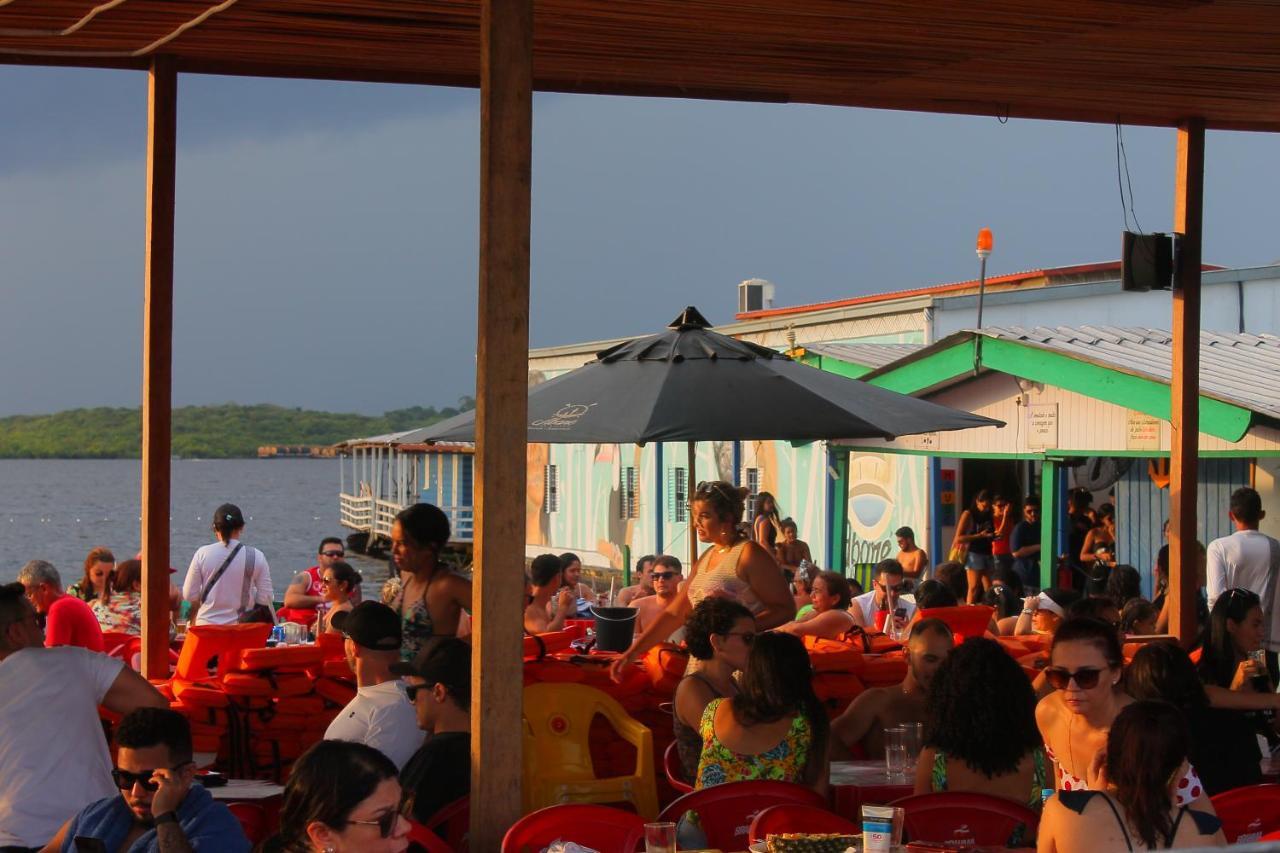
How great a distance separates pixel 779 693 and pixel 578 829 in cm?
126

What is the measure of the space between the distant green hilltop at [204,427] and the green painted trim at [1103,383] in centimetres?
13241

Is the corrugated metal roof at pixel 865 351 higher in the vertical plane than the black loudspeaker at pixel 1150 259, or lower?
higher

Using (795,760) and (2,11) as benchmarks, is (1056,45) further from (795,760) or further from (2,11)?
(2,11)

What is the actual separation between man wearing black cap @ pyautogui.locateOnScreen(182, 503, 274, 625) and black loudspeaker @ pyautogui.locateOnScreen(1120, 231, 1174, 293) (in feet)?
19.7

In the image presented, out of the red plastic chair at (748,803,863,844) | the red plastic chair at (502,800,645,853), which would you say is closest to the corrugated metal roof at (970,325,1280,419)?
the red plastic chair at (748,803,863,844)

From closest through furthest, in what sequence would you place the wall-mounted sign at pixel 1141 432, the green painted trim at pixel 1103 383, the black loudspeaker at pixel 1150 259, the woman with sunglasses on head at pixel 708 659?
the woman with sunglasses on head at pixel 708 659, the black loudspeaker at pixel 1150 259, the green painted trim at pixel 1103 383, the wall-mounted sign at pixel 1141 432

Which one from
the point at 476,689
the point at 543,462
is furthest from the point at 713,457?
the point at 476,689

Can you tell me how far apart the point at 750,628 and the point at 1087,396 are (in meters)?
9.42

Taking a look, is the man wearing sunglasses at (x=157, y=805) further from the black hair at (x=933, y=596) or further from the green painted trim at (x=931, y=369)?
the green painted trim at (x=931, y=369)

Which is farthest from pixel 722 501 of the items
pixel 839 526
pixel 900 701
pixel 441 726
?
pixel 839 526

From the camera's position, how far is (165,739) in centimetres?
418

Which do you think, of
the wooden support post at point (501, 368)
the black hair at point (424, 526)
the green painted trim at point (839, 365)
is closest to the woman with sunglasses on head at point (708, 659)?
the black hair at point (424, 526)

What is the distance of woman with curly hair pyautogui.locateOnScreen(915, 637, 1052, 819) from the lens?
206 inches

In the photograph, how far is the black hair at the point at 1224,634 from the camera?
282 inches
